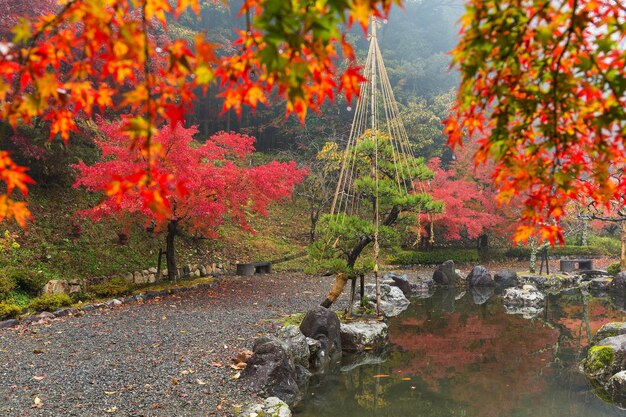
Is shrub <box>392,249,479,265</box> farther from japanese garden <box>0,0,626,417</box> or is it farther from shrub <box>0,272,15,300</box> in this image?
shrub <box>0,272,15,300</box>

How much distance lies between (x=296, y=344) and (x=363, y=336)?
4.95 ft

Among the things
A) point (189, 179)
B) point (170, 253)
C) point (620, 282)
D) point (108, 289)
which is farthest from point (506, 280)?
point (108, 289)

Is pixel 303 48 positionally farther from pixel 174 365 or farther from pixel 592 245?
pixel 592 245

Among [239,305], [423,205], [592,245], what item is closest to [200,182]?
[239,305]

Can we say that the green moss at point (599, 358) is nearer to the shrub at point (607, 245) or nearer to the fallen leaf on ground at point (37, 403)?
the fallen leaf on ground at point (37, 403)

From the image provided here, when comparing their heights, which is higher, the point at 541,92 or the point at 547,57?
the point at 547,57

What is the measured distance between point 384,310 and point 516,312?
10.2ft

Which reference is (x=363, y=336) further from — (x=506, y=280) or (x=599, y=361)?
(x=506, y=280)

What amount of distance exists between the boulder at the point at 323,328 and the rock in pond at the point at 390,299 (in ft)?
11.2

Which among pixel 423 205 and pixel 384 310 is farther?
pixel 384 310

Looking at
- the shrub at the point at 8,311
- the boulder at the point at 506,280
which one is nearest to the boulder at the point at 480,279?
the boulder at the point at 506,280

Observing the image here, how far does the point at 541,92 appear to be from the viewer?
5.20 ft

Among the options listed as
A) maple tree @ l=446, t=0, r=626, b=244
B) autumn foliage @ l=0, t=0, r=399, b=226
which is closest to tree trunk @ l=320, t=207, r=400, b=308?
maple tree @ l=446, t=0, r=626, b=244

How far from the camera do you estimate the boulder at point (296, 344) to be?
591 cm
